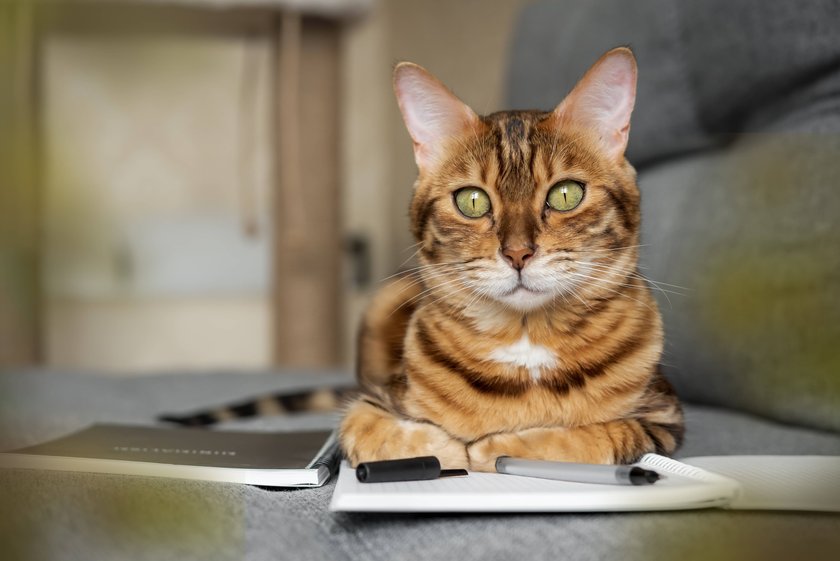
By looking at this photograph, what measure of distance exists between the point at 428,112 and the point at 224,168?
204 cm

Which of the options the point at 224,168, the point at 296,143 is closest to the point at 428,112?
the point at 296,143

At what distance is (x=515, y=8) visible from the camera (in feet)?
6.41

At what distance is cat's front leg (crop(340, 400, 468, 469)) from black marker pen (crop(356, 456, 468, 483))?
7cm

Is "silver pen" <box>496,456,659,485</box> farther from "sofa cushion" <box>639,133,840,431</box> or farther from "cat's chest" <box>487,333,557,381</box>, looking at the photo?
"sofa cushion" <box>639,133,840,431</box>

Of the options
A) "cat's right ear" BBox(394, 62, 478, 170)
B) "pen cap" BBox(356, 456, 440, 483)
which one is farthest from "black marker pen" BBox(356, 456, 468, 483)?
"cat's right ear" BBox(394, 62, 478, 170)

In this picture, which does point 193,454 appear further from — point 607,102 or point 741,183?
point 741,183

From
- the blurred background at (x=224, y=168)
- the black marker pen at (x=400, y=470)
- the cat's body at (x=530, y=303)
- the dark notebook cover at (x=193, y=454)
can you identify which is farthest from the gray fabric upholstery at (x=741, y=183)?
the blurred background at (x=224, y=168)

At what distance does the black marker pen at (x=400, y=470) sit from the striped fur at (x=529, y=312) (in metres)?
0.07

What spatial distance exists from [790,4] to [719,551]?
2.64ft

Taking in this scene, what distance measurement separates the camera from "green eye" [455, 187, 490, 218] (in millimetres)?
796

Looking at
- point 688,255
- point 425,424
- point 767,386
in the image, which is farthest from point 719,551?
point 688,255

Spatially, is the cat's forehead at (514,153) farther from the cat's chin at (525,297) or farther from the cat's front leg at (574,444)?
the cat's front leg at (574,444)

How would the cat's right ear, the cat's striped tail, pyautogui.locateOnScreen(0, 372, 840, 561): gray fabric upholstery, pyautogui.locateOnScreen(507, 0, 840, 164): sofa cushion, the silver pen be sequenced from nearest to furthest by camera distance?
pyautogui.locateOnScreen(0, 372, 840, 561): gray fabric upholstery
the silver pen
the cat's right ear
pyautogui.locateOnScreen(507, 0, 840, 164): sofa cushion
the cat's striped tail

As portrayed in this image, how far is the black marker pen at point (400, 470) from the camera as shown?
2.08 feet
